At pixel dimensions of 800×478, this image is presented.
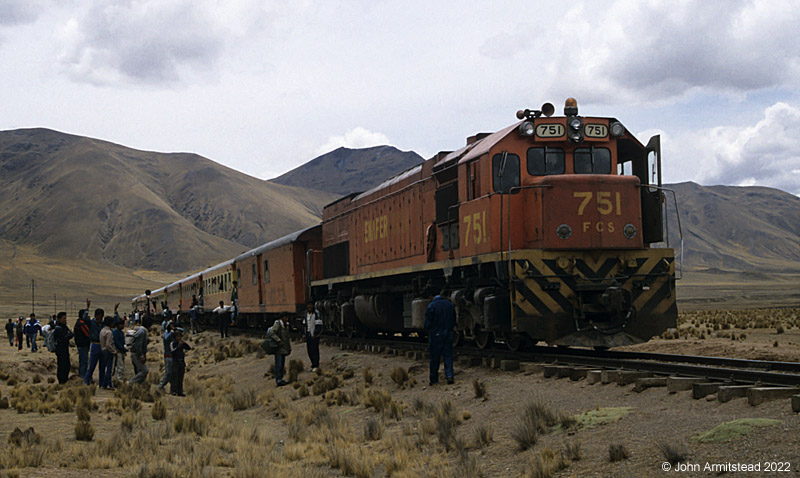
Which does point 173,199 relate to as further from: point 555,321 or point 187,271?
point 555,321

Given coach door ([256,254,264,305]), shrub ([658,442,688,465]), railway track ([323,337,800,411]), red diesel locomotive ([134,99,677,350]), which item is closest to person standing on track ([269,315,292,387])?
railway track ([323,337,800,411])

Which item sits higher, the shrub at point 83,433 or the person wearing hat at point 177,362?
the person wearing hat at point 177,362

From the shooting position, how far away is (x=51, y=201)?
168000 mm

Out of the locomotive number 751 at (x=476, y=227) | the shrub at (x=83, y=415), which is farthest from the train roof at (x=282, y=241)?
the shrub at (x=83, y=415)

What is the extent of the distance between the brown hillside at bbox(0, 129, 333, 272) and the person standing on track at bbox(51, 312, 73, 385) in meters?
132

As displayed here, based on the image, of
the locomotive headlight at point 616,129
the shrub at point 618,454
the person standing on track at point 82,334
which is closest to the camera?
the shrub at point 618,454

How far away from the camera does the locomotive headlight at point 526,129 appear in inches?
546

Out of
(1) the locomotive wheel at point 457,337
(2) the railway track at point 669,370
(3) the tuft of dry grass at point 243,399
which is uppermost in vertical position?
(1) the locomotive wheel at point 457,337

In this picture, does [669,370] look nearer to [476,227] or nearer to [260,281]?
[476,227]

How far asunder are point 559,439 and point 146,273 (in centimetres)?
14559

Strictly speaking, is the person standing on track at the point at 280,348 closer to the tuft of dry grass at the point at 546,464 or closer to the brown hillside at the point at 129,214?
the tuft of dry grass at the point at 546,464

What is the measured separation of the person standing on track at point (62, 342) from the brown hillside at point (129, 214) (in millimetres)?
132377

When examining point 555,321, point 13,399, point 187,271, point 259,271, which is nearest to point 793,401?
point 555,321

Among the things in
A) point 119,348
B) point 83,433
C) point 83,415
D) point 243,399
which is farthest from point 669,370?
point 119,348
